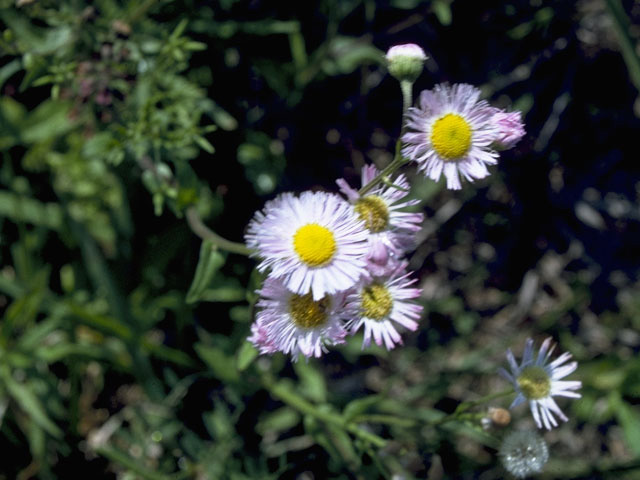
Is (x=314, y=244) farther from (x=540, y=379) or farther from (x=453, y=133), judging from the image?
(x=540, y=379)

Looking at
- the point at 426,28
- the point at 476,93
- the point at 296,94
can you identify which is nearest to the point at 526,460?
the point at 476,93

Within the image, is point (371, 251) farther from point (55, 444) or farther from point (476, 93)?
point (55, 444)

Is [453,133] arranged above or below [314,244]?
above

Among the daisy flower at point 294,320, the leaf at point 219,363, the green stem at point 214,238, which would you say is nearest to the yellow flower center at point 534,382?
the daisy flower at point 294,320

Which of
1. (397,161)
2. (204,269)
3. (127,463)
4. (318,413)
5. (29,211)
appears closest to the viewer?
(397,161)

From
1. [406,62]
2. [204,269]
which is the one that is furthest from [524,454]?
[406,62]

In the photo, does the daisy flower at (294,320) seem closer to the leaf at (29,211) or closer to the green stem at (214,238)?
the green stem at (214,238)

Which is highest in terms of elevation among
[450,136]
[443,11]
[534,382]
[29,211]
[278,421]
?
[443,11]

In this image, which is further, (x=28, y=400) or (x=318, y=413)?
(x=28, y=400)
